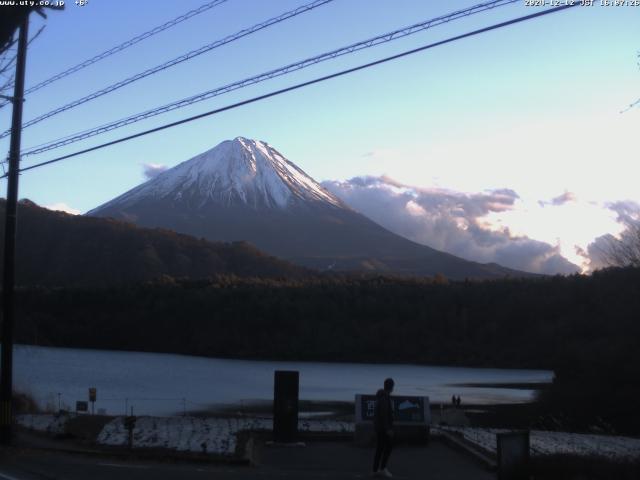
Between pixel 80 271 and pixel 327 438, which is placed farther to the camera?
pixel 80 271

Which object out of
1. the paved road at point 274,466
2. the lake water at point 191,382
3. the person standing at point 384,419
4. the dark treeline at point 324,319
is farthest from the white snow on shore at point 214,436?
the dark treeline at point 324,319

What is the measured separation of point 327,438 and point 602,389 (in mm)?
24887

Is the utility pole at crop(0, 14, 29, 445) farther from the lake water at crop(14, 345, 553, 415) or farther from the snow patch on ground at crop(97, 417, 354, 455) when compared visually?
the lake water at crop(14, 345, 553, 415)

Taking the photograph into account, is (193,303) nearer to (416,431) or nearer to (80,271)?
(80,271)

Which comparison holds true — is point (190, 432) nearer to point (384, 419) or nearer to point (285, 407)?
point (285, 407)

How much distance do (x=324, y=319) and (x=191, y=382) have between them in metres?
56.2

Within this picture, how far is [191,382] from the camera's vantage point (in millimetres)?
65250

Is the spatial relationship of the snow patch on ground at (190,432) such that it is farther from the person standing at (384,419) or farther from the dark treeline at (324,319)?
the dark treeline at (324,319)

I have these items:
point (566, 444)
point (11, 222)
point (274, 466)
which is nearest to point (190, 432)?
point (274, 466)

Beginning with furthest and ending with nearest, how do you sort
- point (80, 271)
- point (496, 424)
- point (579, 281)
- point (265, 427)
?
point (80, 271) < point (579, 281) < point (496, 424) < point (265, 427)

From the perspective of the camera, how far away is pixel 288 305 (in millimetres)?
120688

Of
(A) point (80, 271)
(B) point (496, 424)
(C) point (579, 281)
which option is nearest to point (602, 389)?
(B) point (496, 424)

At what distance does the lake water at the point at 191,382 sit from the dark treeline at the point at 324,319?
447 inches

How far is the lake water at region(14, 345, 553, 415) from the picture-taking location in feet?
147
